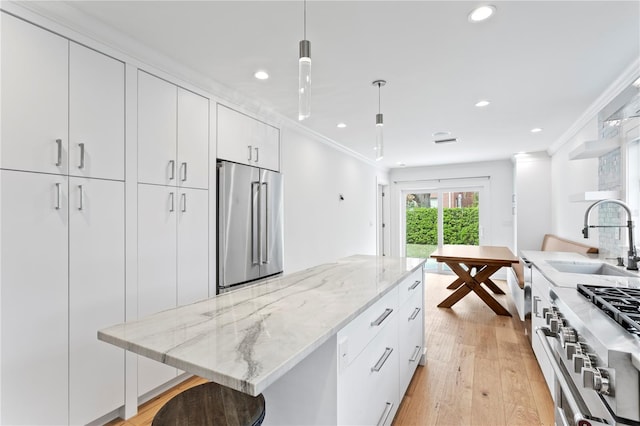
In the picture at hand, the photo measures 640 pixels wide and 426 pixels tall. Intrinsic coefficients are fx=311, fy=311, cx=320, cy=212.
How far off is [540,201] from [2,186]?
652cm

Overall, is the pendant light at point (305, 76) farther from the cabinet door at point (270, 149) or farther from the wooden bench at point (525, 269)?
the wooden bench at point (525, 269)

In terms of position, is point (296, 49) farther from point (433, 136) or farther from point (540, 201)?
point (540, 201)

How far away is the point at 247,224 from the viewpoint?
3.02 m

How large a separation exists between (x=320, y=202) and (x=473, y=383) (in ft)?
9.14

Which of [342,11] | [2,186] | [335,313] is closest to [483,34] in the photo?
[342,11]

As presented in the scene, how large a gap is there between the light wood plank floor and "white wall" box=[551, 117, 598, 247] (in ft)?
4.90

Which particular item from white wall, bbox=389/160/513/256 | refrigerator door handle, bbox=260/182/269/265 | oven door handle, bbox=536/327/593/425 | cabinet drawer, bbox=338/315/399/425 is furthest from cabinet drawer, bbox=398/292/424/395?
white wall, bbox=389/160/513/256

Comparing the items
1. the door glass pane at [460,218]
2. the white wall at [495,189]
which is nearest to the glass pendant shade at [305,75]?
the white wall at [495,189]

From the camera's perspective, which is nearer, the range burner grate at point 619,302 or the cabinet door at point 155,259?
the range burner grate at point 619,302

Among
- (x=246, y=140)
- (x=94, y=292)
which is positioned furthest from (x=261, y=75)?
A: (x=94, y=292)

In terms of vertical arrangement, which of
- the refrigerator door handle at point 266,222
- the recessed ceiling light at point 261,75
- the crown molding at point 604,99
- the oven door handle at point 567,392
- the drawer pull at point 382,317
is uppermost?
the recessed ceiling light at point 261,75

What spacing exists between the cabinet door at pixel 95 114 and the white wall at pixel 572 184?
150 inches

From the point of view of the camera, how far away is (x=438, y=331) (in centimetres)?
350

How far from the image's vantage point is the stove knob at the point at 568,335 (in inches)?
47.5
